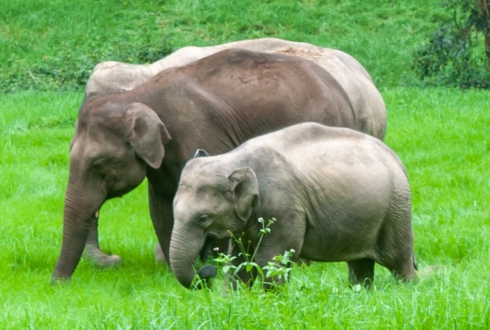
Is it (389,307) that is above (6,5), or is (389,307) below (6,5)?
above

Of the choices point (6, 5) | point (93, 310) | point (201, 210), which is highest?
point (201, 210)

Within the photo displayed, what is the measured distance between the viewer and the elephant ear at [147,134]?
6.88 m

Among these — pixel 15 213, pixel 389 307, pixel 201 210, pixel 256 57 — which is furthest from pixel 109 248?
pixel 389 307

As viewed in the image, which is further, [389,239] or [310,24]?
[310,24]

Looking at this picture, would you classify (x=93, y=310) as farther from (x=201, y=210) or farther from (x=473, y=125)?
(x=473, y=125)

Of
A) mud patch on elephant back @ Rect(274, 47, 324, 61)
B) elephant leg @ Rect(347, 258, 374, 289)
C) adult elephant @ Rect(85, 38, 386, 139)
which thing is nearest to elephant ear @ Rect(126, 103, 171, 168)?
elephant leg @ Rect(347, 258, 374, 289)

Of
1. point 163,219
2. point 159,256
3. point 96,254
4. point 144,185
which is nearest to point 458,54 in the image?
point 144,185

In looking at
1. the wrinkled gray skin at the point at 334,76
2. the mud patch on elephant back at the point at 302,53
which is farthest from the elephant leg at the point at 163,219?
the mud patch on elephant back at the point at 302,53

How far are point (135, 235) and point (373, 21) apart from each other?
15105mm

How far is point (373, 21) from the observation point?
22891mm

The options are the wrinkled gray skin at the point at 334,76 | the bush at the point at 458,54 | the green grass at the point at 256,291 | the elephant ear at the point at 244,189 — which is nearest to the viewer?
the green grass at the point at 256,291

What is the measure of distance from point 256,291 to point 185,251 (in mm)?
752

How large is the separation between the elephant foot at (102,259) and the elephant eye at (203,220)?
6.74 feet

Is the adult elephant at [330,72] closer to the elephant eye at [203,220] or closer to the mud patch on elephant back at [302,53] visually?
the mud patch on elephant back at [302,53]
